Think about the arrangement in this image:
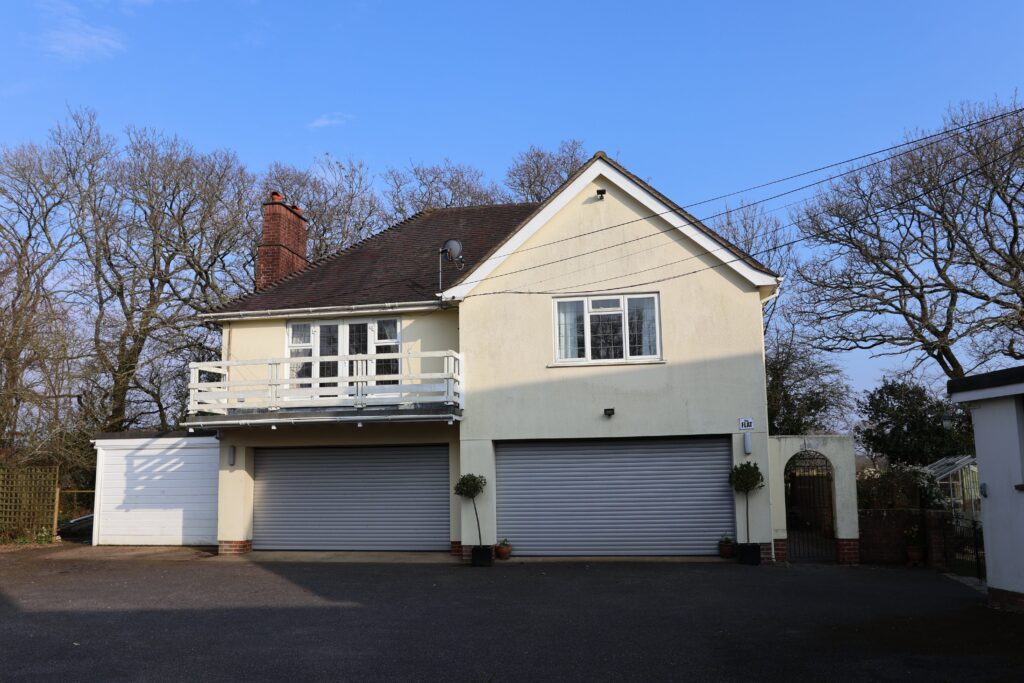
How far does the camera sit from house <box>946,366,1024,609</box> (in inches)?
405

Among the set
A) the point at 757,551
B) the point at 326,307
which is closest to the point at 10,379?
the point at 326,307

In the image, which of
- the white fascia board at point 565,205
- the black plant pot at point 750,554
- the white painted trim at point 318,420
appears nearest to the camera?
the black plant pot at point 750,554

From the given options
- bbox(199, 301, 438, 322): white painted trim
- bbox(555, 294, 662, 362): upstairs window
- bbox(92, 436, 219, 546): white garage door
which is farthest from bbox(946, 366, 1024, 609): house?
bbox(92, 436, 219, 546): white garage door

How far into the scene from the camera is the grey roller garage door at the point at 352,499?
58.1 feet

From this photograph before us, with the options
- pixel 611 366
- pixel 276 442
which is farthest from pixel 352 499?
pixel 611 366

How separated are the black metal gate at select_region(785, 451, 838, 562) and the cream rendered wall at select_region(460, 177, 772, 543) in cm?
182

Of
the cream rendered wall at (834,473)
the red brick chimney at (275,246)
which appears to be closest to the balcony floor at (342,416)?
the red brick chimney at (275,246)

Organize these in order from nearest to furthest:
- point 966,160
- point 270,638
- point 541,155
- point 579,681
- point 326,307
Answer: point 579,681 < point 270,638 < point 326,307 < point 966,160 < point 541,155

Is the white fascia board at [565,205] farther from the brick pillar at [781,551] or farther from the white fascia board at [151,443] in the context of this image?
the white fascia board at [151,443]

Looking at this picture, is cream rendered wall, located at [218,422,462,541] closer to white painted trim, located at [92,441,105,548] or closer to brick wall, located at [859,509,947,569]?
white painted trim, located at [92,441,105,548]

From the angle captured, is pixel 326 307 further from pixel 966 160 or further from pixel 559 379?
pixel 966 160

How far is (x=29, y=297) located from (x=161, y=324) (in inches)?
296

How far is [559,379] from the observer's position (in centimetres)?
1678

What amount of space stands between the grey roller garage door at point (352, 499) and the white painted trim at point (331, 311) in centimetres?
300
